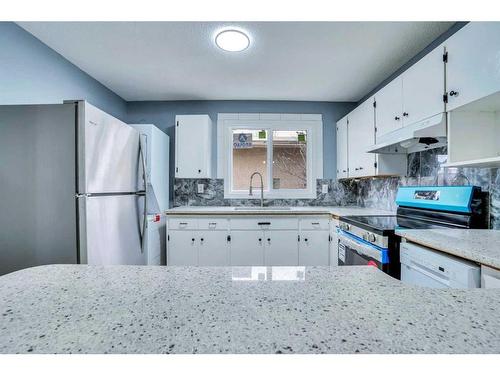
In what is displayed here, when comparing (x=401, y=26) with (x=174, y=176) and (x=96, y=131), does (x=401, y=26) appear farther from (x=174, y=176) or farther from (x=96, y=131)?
(x=174, y=176)

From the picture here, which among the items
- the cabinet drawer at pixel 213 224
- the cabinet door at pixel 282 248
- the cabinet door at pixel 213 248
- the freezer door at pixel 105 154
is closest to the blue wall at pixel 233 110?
the cabinet drawer at pixel 213 224

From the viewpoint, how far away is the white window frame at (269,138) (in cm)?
319

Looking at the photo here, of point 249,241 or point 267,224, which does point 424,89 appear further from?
point 249,241

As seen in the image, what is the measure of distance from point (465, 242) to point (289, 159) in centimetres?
232

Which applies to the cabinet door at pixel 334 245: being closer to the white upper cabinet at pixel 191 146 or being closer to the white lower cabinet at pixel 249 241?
the white lower cabinet at pixel 249 241

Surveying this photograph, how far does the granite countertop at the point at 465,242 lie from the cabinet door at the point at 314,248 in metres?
1.14

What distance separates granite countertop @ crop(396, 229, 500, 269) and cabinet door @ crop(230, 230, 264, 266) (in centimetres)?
140

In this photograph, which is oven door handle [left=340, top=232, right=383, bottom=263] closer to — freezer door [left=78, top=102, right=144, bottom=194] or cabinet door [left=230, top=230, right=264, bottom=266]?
cabinet door [left=230, top=230, right=264, bottom=266]

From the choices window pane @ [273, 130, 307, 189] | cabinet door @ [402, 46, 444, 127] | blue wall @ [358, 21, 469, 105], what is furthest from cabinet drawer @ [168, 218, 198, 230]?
blue wall @ [358, 21, 469, 105]

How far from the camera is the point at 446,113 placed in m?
1.45

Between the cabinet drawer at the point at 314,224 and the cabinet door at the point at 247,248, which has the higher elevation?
the cabinet drawer at the point at 314,224

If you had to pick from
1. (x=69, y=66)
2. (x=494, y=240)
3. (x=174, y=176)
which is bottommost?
(x=494, y=240)
